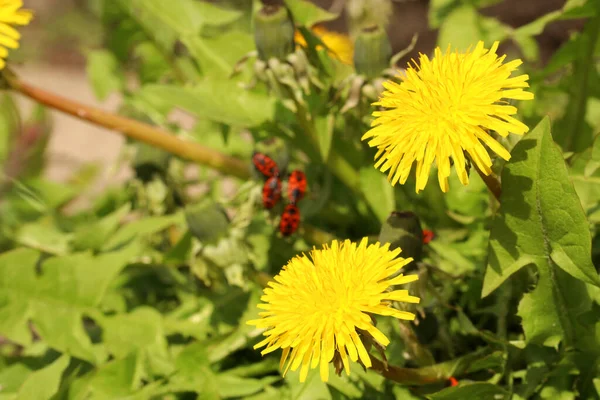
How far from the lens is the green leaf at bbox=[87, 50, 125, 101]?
2131 millimetres

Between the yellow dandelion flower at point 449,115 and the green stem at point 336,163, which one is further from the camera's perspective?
the green stem at point 336,163

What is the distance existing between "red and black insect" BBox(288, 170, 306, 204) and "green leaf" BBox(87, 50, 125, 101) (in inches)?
Answer: 37.8

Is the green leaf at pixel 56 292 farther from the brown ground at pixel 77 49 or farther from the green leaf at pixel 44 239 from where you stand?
the brown ground at pixel 77 49

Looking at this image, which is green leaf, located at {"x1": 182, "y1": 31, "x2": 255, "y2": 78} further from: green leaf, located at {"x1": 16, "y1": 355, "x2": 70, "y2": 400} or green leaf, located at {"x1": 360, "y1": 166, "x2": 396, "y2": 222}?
green leaf, located at {"x1": 16, "y1": 355, "x2": 70, "y2": 400}

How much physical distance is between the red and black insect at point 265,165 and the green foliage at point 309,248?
23mm

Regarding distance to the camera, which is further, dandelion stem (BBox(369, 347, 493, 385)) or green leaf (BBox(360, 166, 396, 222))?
green leaf (BBox(360, 166, 396, 222))

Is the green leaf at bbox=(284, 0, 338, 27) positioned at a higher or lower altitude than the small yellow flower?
higher

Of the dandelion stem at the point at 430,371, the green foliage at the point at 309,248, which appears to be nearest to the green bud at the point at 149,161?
the green foliage at the point at 309,248

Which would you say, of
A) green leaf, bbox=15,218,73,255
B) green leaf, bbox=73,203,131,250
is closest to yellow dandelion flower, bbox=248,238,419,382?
green leaf, bbox=73,203,131,250

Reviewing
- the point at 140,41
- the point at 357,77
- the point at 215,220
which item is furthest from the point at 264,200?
the point at 140,41

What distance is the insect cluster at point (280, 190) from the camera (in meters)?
1.36

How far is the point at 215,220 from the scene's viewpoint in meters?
1.34

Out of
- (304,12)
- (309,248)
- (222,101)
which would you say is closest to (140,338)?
(309,248)

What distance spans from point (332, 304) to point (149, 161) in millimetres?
936
